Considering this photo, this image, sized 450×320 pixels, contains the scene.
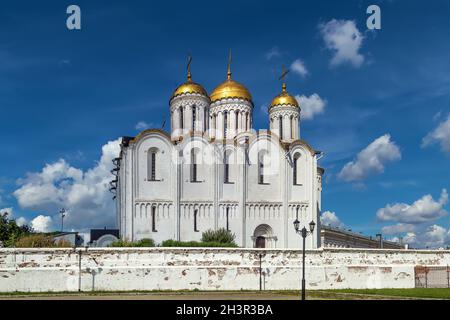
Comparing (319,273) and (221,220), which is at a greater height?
(221,220)

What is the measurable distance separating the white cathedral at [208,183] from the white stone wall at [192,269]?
40.2 ft

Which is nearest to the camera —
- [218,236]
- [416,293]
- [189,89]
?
[416,293]

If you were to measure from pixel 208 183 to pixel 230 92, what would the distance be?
38.4ft

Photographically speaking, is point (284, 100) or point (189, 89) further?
point (284, 100)

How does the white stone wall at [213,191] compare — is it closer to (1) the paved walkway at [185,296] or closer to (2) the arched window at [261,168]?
(2) the arched window at [261,168]

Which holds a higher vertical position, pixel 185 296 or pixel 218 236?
pixel 218 236

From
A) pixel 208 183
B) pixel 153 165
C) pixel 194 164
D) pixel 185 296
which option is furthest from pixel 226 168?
pixel 185 296

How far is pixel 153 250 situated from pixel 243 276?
5.33 m

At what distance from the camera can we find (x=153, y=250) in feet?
97.0

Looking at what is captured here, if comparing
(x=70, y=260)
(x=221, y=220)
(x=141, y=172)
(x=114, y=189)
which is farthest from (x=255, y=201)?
(x=70, y=260)

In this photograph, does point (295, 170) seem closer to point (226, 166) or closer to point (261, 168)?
point (261, 168)

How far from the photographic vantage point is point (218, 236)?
40.9 meters

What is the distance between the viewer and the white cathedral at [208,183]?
42.5 meters
